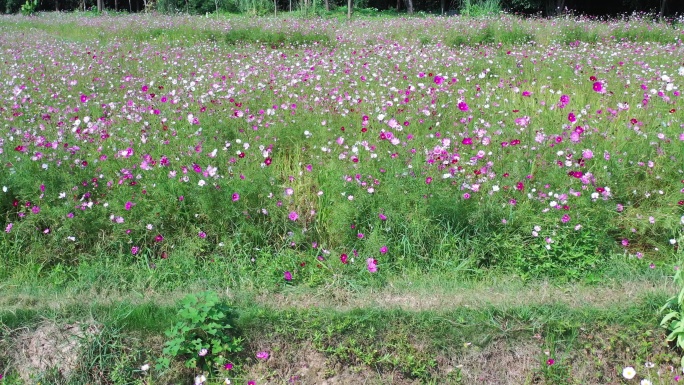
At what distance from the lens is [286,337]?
305 centimetres

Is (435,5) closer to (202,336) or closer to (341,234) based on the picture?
(341,234)

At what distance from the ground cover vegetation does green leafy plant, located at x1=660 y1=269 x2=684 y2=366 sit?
0.01 metres

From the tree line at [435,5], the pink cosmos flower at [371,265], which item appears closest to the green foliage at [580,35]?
the pink cosmos flower at [371,265]

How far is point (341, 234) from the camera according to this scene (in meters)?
3.83

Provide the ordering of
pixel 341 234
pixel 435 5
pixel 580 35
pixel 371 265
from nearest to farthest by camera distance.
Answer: pixel 371 265, pixel 341 234, pixel 580 35, pixel 435 5

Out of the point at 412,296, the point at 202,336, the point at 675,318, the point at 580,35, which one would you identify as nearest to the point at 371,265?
the point at 412,296

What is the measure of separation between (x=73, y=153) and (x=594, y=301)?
12.7ft

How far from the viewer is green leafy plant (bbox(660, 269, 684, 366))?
9.43 feet

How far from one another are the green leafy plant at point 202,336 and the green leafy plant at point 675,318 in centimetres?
231

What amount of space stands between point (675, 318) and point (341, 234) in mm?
2053

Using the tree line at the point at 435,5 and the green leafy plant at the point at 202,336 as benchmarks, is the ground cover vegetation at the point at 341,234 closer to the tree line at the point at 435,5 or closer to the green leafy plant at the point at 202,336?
the green leafy plant at the point at 202,336

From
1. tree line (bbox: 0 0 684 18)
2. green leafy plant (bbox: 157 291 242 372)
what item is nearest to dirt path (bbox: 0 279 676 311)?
green leafy plant (bbox: 157 291 242 372)

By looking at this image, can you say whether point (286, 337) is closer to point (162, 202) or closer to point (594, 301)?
point (162, 202)

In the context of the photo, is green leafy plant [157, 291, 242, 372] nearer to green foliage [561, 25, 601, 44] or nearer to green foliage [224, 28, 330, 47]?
green foliage [224, 28, 330, 47]
